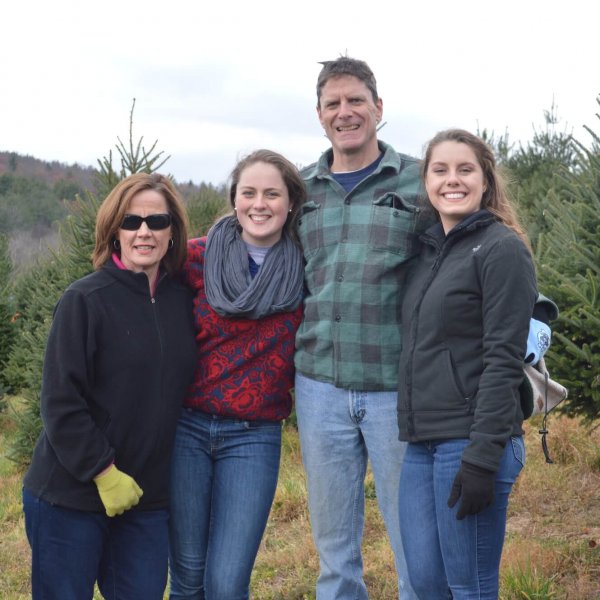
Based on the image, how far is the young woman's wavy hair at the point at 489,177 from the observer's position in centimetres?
294

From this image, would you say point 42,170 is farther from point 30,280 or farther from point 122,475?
point 122,475

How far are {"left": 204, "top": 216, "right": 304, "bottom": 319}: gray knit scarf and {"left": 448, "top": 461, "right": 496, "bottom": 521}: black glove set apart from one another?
1.09m

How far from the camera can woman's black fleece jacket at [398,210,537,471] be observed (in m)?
2.62

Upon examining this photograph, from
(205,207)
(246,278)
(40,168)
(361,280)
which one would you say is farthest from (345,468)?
(40,168)

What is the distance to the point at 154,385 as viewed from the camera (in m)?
3.03

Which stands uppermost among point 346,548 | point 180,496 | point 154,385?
point 154,385

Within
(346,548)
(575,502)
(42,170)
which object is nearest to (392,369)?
(346,548)

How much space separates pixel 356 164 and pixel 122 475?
172cm

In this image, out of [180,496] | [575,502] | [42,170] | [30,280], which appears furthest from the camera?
[42,170]

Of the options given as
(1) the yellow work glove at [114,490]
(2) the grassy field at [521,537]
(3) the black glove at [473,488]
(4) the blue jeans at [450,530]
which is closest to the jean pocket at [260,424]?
(1) the yellow work glove at [114,490]

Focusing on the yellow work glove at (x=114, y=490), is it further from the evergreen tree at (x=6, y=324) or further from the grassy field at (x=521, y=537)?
the evergreen tree at (x=6, y=324)

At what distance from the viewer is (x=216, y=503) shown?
11.0 feet

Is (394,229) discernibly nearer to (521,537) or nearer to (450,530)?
(450,530)

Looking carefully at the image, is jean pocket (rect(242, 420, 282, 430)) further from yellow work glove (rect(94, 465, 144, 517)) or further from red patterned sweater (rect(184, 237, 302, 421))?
yellow work glove (rect(94, 465, 144, 517))
